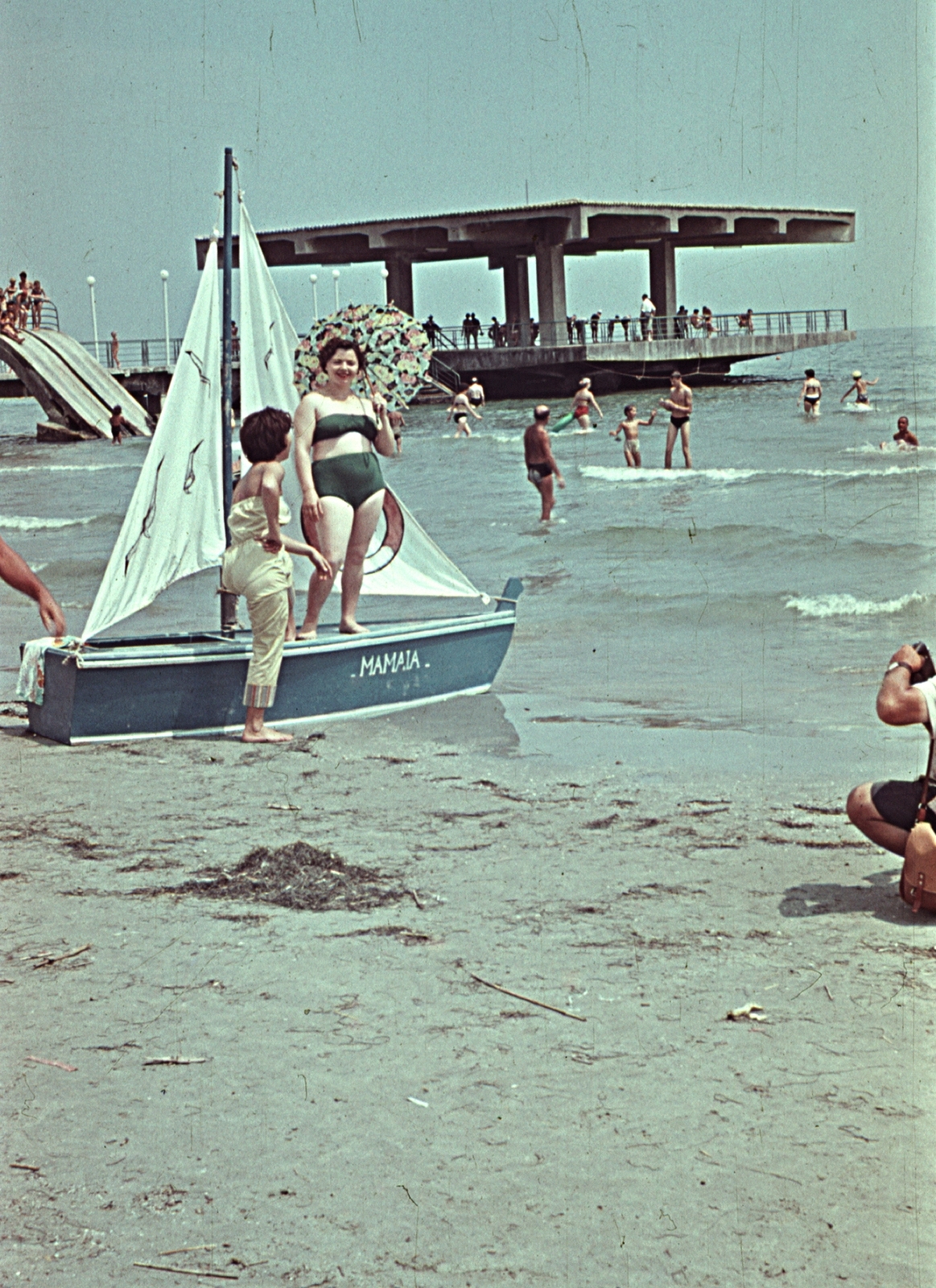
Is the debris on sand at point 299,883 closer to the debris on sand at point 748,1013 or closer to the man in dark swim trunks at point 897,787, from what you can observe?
the debris on sand at point 748,1013

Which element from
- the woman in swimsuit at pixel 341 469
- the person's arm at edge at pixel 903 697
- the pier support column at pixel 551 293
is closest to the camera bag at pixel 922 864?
the person's arm at edge at pixel 903 697

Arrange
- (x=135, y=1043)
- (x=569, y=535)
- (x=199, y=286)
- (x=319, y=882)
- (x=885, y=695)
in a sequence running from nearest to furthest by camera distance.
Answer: (x=135, y=1043)
(x=885, y=695)
(x=319, y=882)
(x=199, y=286)
(x=569, y=535)

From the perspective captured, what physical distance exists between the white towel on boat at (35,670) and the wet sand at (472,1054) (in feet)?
4.86

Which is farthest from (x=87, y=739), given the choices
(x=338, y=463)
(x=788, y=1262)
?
(x=788, y=1262)

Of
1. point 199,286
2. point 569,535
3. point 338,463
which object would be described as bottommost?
point 569,535

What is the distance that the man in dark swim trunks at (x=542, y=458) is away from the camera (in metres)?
22.3

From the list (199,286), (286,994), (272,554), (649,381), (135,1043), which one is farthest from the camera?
(649,381)

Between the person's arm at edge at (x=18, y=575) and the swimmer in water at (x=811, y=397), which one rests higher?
the swimmer in water at (x=811, y=397)

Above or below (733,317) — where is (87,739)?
below

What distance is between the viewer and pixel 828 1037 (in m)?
4.07

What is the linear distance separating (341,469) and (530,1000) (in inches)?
197

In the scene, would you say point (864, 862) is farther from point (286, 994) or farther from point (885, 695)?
point (286, 994)

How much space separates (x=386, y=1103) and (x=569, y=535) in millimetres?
18660

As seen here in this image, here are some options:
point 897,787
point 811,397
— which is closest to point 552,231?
point 811,397
